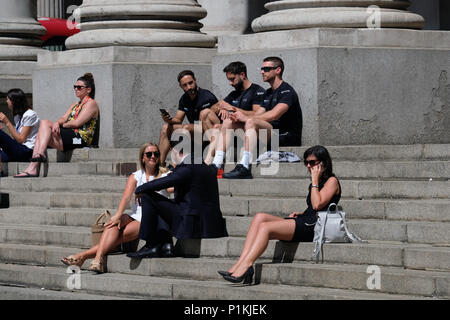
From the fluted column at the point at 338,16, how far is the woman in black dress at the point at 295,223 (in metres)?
3.34

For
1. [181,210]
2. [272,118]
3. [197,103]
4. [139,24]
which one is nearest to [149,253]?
[181,210]

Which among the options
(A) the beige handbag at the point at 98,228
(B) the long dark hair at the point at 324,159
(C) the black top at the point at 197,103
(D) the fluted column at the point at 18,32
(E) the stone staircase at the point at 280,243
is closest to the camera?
(E) the stone staircase at the point at 280,243

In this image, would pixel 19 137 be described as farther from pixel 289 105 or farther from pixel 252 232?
pixel 252 232

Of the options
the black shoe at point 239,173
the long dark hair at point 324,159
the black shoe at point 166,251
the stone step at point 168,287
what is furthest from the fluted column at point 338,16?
the stone step at point 168,287

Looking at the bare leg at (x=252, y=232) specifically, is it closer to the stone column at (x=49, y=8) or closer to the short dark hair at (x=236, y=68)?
the short dark hair at (x=236, y=68)

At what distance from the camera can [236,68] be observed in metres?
14.2

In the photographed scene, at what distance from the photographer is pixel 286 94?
1388cm

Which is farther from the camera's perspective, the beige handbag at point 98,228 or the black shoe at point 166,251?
the beige handbag at point 98,228

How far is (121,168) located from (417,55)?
3.64 metres

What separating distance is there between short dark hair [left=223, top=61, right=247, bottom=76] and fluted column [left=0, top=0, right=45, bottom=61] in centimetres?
637

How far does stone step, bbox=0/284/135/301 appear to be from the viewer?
1166cm

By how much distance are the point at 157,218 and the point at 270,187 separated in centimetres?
130

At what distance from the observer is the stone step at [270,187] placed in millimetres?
11820
